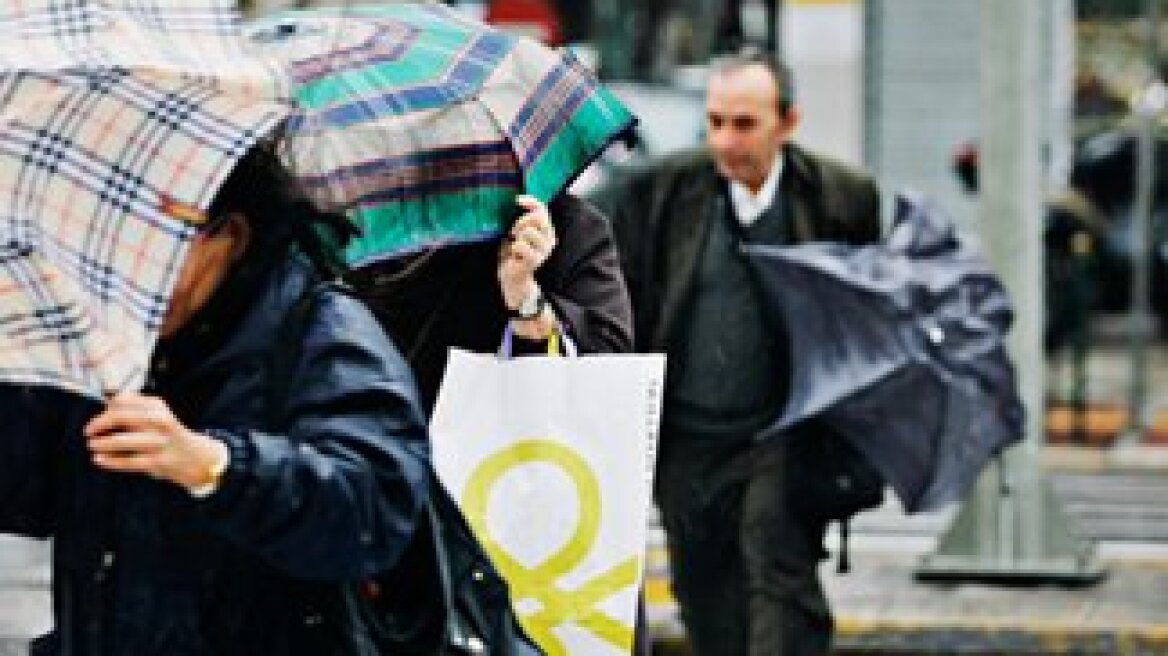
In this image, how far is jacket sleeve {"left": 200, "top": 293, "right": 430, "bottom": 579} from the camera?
11.8ft

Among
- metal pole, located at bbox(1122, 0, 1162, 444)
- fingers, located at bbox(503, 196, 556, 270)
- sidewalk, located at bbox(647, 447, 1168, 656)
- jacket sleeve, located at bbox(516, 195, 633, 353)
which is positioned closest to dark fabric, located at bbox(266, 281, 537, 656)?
A: fingers, located at bbox(503, 196, 556, 270)

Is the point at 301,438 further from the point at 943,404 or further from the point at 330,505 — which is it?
the point at 943,404

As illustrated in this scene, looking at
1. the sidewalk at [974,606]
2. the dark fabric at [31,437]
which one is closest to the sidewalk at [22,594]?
the sidewalk at [974,606]

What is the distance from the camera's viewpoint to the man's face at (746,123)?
7598 mm

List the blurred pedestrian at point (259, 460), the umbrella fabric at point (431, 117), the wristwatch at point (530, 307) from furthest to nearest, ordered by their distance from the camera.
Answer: the wristwatch at point (530, 307)
the umbrella fabric at point (431, 117)
the blurred pedestrian at point (259, 460)

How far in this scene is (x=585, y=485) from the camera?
5137 mm

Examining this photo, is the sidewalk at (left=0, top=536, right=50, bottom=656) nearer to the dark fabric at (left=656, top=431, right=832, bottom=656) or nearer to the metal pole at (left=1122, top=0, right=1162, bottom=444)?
the dark fabric at (left=656, top=431, right=832, bottom=656)

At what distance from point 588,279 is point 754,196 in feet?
6.56

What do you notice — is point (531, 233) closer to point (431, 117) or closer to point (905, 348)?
point (431, 117)

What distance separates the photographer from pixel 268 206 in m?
3.81

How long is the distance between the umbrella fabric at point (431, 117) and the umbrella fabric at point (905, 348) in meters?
2.17

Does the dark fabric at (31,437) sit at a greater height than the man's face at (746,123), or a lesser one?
greater

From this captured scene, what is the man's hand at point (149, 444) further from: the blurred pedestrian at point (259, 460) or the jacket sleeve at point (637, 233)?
the jacket sleeve at point (637, 233)

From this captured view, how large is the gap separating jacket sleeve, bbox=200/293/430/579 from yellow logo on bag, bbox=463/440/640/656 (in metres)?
1.29
